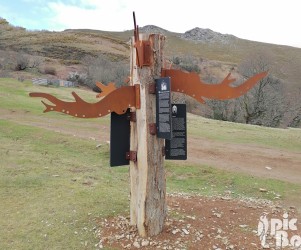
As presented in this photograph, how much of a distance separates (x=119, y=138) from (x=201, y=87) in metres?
1.33

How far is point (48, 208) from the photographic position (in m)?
6.54

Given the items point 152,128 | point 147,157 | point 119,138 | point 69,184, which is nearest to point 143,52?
point 152,128

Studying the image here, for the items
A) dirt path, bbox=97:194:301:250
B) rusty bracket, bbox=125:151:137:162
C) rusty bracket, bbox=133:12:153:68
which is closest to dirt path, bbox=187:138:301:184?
dirt path, bbox=97:194:301:250

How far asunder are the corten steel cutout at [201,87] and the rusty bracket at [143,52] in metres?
0.34

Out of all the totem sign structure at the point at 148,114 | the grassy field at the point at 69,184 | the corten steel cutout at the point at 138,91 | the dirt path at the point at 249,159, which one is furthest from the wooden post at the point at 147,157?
the dirt path at the point at 249,159

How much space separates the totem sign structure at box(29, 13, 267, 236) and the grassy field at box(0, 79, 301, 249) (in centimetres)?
105

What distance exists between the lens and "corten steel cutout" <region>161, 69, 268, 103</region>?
4977mm

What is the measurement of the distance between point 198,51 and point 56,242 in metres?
100

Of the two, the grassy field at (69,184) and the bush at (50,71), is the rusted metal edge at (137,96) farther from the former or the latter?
the bush at (50,71)

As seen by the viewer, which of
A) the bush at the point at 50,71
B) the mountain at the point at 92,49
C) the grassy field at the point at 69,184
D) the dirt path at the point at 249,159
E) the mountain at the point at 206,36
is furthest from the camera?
the mountain at the point at 206,36

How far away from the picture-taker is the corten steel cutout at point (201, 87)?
4977 mm

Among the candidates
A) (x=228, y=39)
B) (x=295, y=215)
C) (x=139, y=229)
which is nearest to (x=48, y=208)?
(x=139, y=229)

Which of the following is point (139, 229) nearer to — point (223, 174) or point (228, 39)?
point (223, 174)

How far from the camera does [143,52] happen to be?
486 cm
